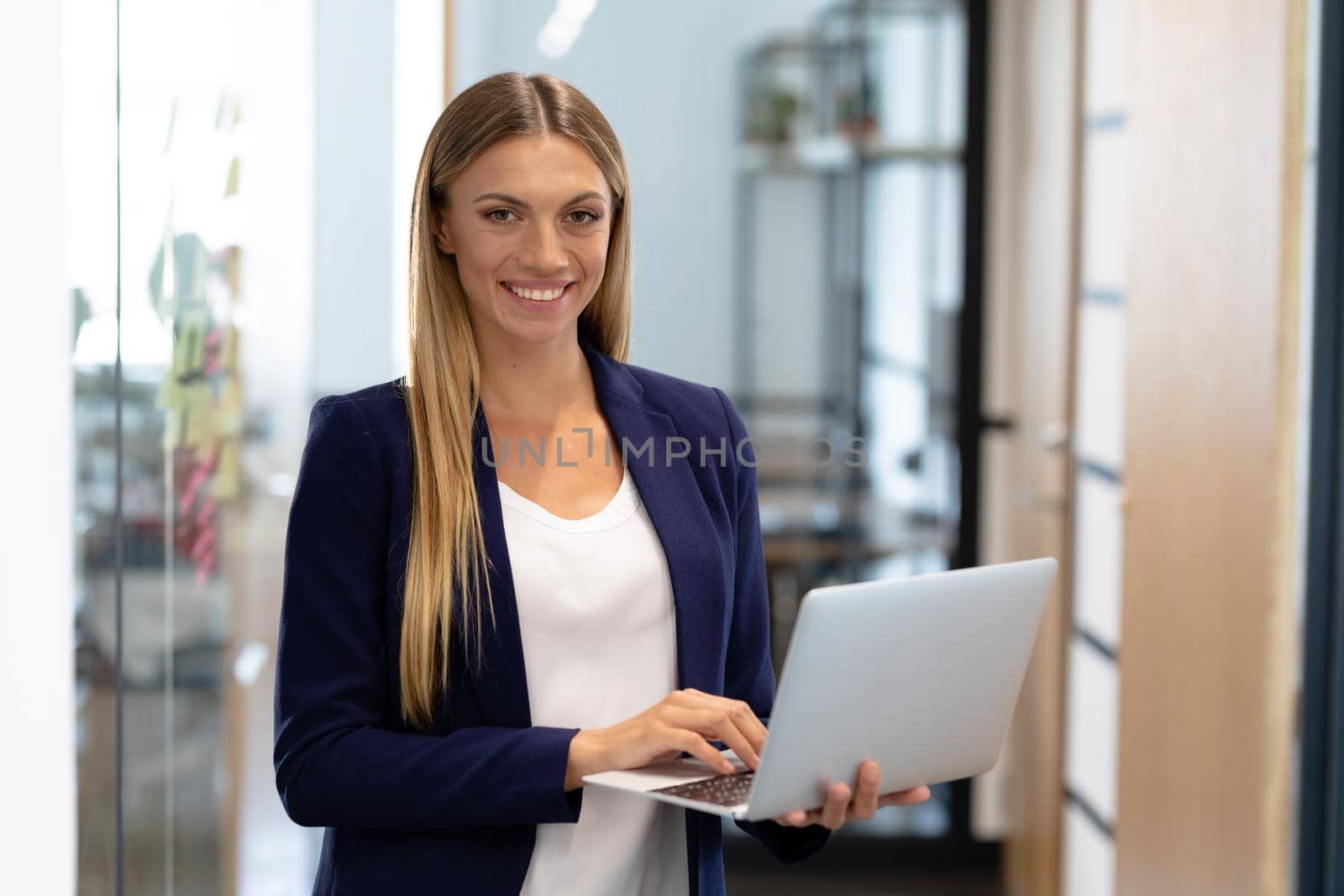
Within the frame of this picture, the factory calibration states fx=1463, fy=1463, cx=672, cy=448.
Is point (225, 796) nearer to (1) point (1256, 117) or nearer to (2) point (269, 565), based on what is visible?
(2) point (269, 565)

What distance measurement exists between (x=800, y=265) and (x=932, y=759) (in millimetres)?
1547

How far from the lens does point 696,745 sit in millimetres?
1221

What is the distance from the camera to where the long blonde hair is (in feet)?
4.20

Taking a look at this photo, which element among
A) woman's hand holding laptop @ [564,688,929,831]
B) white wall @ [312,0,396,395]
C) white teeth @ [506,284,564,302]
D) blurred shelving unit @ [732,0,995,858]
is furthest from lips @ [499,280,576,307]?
blurred shelving unit @ [732,0,995,858]

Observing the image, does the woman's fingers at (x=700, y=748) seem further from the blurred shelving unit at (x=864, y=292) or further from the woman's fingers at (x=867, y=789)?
the blurred shelving unit at (x=864, y=292)

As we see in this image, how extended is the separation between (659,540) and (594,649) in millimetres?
120

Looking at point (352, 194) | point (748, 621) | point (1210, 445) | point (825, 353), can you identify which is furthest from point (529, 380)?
point (1210, 445)

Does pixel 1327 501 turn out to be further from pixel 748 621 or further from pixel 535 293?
pixel 535 293

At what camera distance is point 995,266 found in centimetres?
293

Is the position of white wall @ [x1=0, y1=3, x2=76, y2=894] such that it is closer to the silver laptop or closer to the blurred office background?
the blurred office background

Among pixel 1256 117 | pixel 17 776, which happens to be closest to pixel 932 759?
pixel 17 776

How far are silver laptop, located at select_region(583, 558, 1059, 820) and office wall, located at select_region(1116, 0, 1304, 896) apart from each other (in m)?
1.35

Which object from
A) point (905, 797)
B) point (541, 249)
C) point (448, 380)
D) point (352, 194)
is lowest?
point (905, 797)

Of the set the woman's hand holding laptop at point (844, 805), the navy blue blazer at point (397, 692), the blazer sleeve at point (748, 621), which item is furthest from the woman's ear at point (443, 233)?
the woman's hand holding laptop at point (844, 805)
